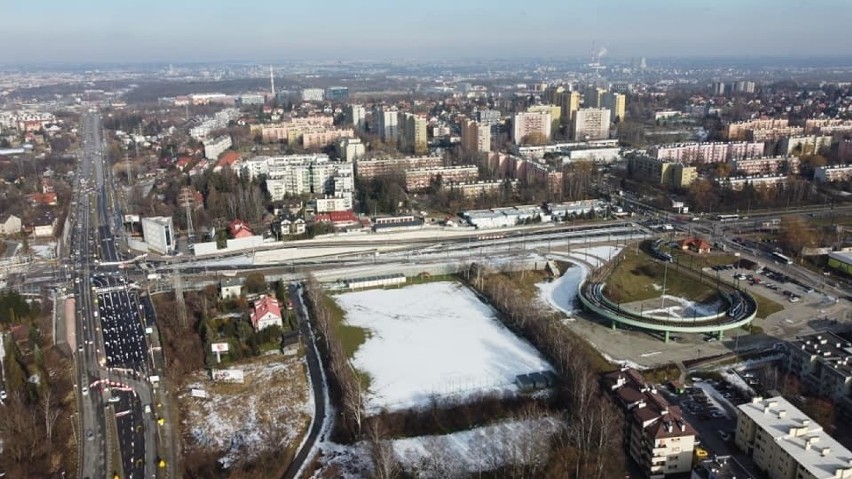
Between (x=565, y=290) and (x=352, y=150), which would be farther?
(x=352, y=150)

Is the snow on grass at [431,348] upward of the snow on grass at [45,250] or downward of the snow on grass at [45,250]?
downward

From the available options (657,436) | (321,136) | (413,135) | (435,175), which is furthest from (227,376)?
(321,136)

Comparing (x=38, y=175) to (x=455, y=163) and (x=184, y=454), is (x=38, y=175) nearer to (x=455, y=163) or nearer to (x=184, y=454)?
(x=455, y=163)

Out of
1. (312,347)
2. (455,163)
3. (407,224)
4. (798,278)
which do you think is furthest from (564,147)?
(312,347)

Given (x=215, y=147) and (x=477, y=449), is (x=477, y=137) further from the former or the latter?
(x=477, y=449)

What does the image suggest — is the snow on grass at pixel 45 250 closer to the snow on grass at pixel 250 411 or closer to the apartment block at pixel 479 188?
the snow on grass at pixel 250 411

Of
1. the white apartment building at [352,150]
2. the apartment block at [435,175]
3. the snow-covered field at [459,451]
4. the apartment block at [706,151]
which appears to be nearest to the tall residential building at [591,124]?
the apartment block at [706,151]

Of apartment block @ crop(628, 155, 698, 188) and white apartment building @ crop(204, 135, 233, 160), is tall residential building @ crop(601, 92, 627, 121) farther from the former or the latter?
white apartment building @ crop(204, 135, 233, 160)
